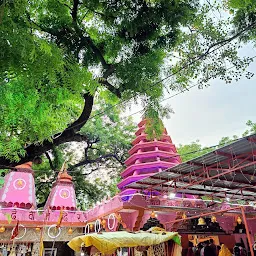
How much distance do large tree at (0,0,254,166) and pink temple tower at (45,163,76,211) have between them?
1223 cm

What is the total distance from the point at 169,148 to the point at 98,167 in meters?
6.34

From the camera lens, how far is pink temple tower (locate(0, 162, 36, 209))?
1555cm

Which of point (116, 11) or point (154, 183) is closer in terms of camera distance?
point (116, 11)

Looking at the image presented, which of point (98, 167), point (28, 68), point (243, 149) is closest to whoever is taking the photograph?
point (28, 68)

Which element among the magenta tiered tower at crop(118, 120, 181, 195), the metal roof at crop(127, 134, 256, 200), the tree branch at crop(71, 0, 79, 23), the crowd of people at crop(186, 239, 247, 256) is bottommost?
the crowd of people at crop(186, 239, 247, 256)

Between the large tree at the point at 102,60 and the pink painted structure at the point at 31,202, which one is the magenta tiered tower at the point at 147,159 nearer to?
the pink painted structure at the point at 31,202

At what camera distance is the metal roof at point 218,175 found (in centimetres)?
759

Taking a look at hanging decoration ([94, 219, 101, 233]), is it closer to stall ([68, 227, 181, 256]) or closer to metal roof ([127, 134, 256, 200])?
metal roof ([127, 134, 256, 200])

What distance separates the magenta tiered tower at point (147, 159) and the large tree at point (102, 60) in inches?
405

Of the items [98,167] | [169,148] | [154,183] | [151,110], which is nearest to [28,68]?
[151,110]

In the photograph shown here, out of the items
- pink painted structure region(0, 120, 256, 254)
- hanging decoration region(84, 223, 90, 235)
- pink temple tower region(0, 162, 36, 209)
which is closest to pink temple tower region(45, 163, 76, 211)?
pink painted structure region(0, 120, 256, 254)

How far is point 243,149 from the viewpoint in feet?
24.6

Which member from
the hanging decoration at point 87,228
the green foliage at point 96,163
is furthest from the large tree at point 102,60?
the green foliage at point 96,163

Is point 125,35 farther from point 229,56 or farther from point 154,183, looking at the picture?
point 154,183
